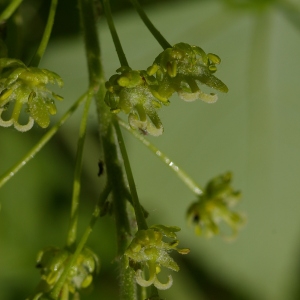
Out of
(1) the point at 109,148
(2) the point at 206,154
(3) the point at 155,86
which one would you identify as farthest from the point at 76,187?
(2) the point at 206,154

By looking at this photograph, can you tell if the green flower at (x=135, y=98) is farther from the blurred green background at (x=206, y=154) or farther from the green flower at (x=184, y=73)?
the blurred green background at (x=206, y=154)

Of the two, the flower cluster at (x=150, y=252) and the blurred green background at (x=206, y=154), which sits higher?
the blurred green background at (x=206, y=154)

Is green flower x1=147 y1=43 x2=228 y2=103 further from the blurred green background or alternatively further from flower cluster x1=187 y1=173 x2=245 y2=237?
the blurred green background

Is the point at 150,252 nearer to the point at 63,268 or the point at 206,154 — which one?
the point at 63,268

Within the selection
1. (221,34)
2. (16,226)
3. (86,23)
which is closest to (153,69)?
(86,23)

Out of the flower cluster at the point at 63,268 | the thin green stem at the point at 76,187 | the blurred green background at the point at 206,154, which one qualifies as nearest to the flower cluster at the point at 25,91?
the thin green stem at the point at 76,187

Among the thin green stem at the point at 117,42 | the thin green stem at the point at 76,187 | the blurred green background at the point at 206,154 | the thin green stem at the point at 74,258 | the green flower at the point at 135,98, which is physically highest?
the blurred green background at the point at 206,154

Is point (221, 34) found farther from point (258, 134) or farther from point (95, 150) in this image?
point (95, 150)
